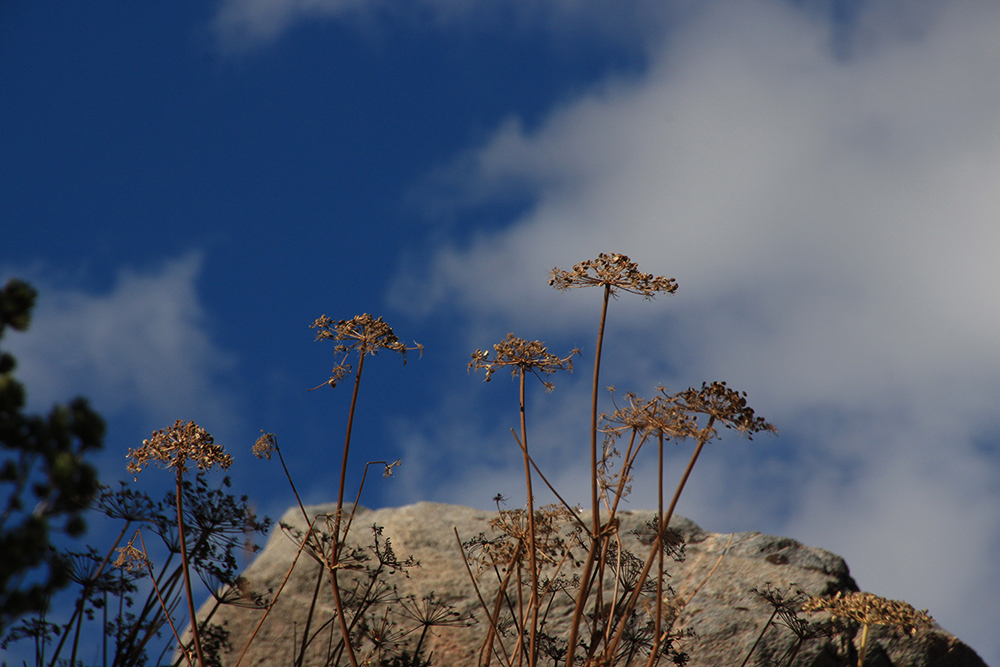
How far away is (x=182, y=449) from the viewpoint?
513 cm

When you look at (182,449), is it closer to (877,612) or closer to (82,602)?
(82,602)

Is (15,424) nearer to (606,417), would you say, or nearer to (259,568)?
(606,417)

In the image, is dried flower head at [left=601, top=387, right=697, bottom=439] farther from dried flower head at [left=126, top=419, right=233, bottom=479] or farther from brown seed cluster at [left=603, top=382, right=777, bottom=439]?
dried flower head at [left=126, top=419, right=233, bottom=479]

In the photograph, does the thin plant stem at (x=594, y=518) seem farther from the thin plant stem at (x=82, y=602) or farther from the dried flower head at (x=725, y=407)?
the thin plant stem at (x=82, y=602)

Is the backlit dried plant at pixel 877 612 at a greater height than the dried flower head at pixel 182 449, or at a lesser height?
lesser

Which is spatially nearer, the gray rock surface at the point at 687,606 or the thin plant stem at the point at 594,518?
the thin plant stem at the point at 594,518

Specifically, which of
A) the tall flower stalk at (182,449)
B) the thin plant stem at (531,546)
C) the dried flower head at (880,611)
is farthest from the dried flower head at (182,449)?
the dried flower head at (880,611)

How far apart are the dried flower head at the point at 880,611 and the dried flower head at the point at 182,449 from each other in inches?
159

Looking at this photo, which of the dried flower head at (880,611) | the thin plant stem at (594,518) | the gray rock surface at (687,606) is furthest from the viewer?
the gray rock surface at (687,606)

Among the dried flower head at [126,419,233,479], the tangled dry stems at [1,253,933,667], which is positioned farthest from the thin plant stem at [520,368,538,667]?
the dried flower head at [126,419,233,479]

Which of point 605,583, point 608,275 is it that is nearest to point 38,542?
point 608,275

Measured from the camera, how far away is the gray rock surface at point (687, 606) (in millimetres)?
5906

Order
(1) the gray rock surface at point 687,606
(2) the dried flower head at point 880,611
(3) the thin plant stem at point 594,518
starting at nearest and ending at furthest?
(3) the thin plant stem at point 594,518, (2) the dried flower head at point 880,611, (1) the gray rock surface at point 687,606

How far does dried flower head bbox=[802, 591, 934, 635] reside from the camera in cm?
504
